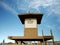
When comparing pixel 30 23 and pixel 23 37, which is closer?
pixel 23 37

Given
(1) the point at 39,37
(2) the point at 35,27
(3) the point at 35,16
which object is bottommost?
(1) the point at 39,37

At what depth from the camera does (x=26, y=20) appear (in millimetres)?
19891

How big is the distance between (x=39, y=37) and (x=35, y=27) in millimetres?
1758

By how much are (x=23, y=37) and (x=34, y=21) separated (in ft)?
10.1

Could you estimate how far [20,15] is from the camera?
20141 millimetres

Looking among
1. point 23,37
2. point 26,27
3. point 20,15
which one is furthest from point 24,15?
point 23,37

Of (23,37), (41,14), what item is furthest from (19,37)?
(41,14)

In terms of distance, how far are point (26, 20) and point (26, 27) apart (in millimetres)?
1216

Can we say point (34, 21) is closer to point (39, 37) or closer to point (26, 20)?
point (26, 20)

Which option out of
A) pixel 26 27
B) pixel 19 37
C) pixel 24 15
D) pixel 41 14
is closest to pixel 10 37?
pixel 19 37

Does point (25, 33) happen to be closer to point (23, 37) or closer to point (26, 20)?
point (23, 37)

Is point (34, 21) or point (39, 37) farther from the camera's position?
point (34, 21)

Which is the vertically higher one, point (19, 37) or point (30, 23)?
point (30, 23)

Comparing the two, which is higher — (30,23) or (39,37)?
(30,23)
